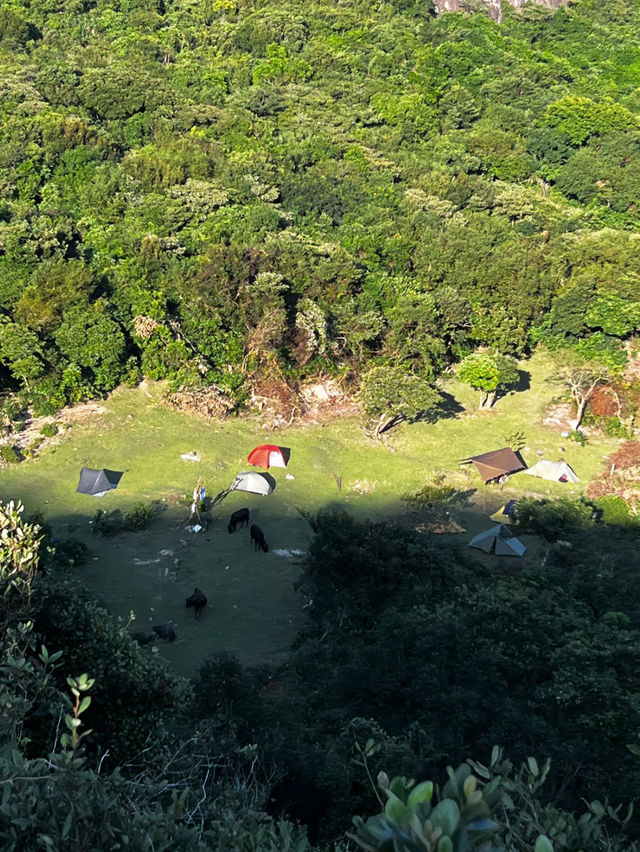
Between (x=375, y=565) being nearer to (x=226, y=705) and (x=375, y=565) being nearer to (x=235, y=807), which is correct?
(x=226, y=705)

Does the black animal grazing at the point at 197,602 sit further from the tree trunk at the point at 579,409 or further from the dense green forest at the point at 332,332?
the tree trunk at the point at 579,409

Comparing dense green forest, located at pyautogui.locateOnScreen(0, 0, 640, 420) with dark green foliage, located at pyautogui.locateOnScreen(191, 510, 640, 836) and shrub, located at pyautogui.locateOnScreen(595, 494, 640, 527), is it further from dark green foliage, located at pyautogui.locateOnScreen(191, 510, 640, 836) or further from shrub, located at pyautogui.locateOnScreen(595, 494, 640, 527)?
dark green foliage, located at pyautogui.locateOnScreen(191, 510, 640, 836)

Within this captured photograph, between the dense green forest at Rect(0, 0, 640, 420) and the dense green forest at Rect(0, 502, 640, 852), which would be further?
the dense green forest at Rect(0, 0, 640, 420)

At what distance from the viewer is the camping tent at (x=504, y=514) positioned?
1144 inches

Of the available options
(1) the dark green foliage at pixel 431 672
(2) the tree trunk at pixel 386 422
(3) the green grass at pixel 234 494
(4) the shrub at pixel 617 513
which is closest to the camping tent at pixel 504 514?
(3) the green grass at pixel 234 494

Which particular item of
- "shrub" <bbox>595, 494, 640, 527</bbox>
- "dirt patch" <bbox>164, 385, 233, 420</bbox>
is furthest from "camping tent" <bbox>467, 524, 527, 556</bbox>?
"dirt patch" <bbox>164, 385, 233, 420</bbox>

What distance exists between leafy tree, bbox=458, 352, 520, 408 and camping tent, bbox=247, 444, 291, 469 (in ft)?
33.9

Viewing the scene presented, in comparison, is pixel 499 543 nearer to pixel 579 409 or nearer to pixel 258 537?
pixel 258 537

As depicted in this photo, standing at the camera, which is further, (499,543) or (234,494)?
(234,494)

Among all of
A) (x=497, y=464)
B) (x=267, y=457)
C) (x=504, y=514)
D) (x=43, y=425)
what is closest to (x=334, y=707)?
(x=504, y=514)

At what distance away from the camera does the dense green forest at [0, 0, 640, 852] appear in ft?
34.4

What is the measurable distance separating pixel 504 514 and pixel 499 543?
3230 mm

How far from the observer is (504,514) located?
96.5 feet

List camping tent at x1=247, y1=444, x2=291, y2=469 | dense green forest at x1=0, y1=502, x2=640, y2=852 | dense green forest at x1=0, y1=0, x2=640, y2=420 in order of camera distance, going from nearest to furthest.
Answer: dense green forest at x1=0, y1=502, x2=640, y2=852 < camping tent at x1=247, y1=444, x2=291, y2=469 < dense green forest at x1=0, y1=0, x2=640, y2=420
